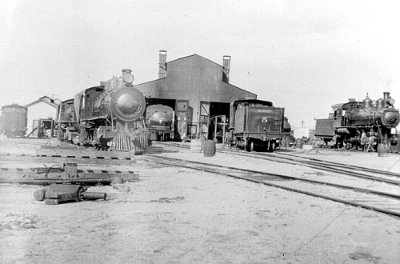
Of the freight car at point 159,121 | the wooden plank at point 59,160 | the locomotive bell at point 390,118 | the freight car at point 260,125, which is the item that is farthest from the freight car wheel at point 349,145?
the wooden plank at point 59,160

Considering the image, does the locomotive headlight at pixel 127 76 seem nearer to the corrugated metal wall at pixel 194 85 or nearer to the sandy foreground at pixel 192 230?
the sandy foreground at pixel 192 230

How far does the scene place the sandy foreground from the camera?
12.1 feet

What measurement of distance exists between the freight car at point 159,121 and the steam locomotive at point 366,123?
44.5 ft

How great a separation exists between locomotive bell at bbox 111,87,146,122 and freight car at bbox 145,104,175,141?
16.3 metres

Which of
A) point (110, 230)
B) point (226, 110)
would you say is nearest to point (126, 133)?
point (110, 230)

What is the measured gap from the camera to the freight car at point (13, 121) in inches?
1468

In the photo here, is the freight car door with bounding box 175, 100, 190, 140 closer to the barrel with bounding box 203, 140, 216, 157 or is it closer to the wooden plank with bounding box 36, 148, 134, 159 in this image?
the barrel with bounding box 203, 140, 216, 157

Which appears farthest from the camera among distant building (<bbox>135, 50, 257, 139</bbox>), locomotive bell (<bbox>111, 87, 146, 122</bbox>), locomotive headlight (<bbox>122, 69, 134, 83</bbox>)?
distant building (<bbox>135, 50, 257, 139</bbox>)

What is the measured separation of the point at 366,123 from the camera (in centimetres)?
2588

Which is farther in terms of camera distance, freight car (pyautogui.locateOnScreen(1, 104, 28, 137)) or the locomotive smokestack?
freight car (pyautogui.locateOnScreen(1, 104, 28, 137))

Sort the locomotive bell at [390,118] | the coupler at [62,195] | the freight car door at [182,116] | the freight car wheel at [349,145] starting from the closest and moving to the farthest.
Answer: the coupler at [62,195] < the locomotive bell at [390,118] < the freight car wheel at [349,145] < the freight car door at [182,116]

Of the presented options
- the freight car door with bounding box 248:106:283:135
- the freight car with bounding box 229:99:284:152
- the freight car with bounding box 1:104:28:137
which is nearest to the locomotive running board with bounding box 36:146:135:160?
the freight car with bounding box 229:99:284:152

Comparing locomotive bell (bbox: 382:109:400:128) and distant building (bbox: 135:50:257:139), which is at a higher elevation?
distant building (bbox: 135:50:257:139)

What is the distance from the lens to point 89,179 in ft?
23.4
